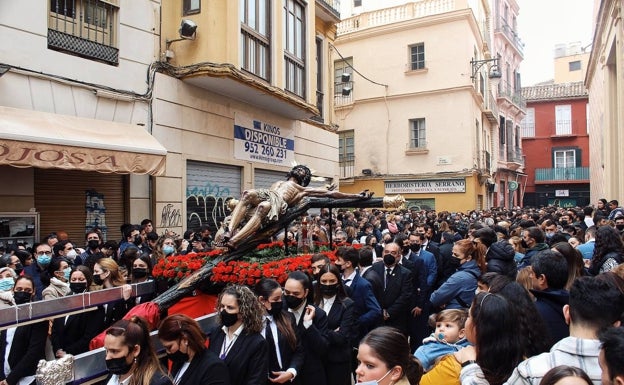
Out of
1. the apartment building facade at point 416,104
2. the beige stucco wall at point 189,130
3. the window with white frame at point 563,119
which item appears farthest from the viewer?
the window with white frame at point 563,119

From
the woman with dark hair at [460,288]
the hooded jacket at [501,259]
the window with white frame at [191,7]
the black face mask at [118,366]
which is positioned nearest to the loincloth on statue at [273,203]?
the woman with dark hair at [460,288]

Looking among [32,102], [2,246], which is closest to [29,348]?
[2,246]

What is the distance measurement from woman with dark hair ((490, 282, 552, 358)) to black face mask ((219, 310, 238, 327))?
180 centimetres

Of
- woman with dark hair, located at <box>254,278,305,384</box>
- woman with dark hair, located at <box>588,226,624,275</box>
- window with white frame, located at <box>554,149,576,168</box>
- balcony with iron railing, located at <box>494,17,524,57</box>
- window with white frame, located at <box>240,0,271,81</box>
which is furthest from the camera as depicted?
window with white frame, located at <box>554,149,576,168</box>

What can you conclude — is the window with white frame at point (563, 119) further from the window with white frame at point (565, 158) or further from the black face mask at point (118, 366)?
the black face mask at point (118, 366)

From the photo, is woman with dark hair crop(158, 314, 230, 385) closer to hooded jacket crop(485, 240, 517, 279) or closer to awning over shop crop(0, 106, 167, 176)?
hooded jacket crop(485, 240, 517, 279)

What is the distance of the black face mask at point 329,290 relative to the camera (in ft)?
15.6

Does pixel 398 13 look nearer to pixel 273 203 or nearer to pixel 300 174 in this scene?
pixel 300 174

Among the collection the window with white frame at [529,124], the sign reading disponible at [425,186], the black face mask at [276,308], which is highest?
the window with white frame at [529,124]

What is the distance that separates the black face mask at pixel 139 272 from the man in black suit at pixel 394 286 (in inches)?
106

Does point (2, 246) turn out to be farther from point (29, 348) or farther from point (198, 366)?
point (198, 366)

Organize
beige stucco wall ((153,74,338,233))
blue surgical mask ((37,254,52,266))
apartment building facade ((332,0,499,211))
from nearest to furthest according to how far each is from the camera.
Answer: blue surgical mask ((37,254,52,266)), beige stucco wall ((153,74,338,233)), apartment building facade ((332,0,499,211))

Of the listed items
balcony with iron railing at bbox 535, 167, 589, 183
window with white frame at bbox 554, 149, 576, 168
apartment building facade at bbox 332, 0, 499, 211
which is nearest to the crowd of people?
apartment building facade at bbox 332, 0, 499, 211

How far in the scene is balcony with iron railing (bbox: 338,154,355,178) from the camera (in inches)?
1075
